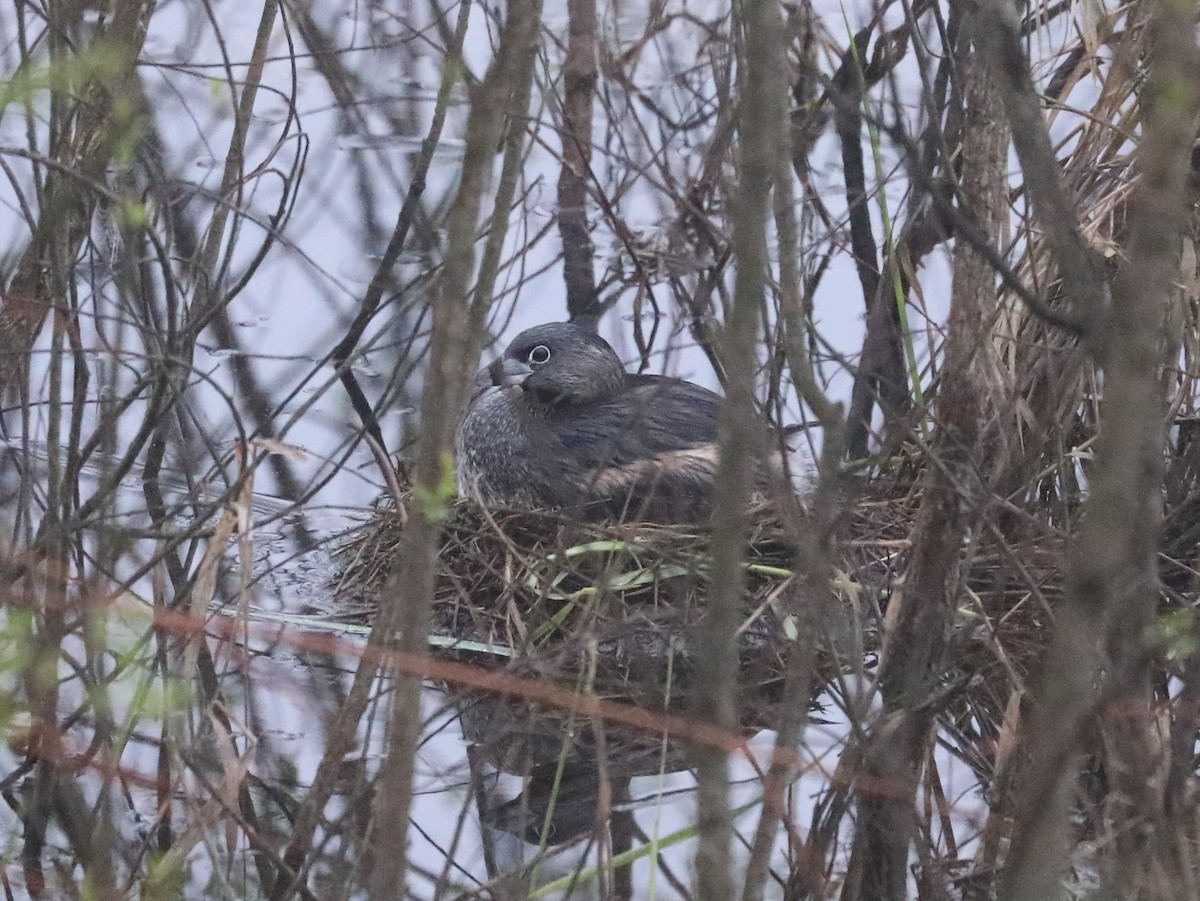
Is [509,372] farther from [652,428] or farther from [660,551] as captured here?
[660,551]

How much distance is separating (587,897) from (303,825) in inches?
17.3

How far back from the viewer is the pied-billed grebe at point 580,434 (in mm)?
4105

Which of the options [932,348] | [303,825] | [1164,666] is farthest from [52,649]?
[932,348]

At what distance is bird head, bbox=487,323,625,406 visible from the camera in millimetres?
4441

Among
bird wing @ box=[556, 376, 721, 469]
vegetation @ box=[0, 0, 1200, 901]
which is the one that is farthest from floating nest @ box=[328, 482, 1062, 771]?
bird wing @ box=[556, 376, 721, 469]

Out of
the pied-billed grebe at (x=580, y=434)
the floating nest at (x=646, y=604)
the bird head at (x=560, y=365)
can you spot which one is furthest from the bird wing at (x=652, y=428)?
the floating nest at (x=646, y=604)

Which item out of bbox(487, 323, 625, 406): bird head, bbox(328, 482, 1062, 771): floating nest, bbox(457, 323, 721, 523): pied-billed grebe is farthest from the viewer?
bbox(487, 323, 625, 406): bird head

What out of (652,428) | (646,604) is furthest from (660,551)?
(652,428)

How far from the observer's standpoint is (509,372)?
14.7ft

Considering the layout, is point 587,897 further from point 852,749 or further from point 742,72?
point 742,72

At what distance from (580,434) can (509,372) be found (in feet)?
0.88

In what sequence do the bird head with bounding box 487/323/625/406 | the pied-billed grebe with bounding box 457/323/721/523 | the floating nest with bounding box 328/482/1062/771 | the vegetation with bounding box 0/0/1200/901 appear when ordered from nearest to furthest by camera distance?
the vegetation with bounding box 0/0/1200/901, the floating nest with bounding box 328/482/1062/771, the pied-billed grebe with bounding box 457/323/721/523, the bird head with bounding box 487/323/625/406

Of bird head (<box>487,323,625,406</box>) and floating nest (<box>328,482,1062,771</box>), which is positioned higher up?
bird head (<box>487,323,625,406</box>)

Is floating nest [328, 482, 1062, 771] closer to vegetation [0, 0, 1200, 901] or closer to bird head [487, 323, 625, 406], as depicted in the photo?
vegetation [0, 0, 1200, 901]
